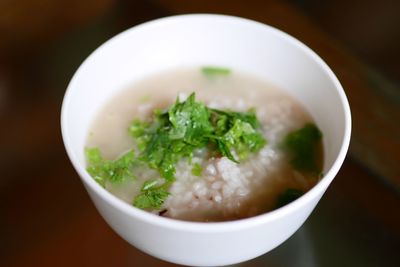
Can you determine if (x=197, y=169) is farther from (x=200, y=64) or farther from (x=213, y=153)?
(x=200, y=64)

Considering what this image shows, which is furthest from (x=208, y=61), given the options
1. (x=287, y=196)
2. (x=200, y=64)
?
(x=287, y=196)

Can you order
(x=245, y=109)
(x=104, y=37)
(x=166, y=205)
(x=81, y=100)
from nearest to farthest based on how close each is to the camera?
(x=166, y=205)
(x=81, y=100)
(x=245, y=109)
(x=104, y=37)

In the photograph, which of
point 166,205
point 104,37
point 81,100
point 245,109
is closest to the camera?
point 166,205

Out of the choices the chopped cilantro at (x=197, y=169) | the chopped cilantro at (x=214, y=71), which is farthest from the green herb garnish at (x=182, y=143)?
the chopped cilantro at (x=214, y=71)

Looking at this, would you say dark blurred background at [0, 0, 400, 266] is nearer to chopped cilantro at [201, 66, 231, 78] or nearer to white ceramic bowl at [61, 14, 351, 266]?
white ceramic bowl at [61, 14, 351, 266]
